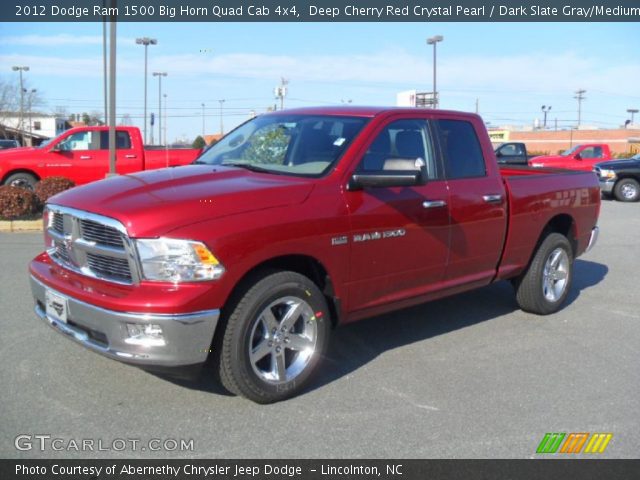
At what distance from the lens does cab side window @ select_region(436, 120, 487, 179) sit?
5.13 m

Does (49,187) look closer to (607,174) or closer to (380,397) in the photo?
(380,397)

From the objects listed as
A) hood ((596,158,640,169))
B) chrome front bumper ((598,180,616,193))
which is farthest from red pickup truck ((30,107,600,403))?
hood ((596,158,640,169))

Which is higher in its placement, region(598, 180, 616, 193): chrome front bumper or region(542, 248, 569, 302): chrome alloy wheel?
region(598, 180, 616, 193): chrome front bumper

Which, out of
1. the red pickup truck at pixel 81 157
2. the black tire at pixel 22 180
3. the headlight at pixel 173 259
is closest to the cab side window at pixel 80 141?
the red pickup truck at pixel 81 157

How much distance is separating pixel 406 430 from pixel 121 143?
12150 mm

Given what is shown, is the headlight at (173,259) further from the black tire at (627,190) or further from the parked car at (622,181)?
the black tire at (627,190)

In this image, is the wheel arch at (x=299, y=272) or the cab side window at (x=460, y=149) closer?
the wheel arch at (x=299, y=272)

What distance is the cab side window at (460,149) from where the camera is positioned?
5.13 metres

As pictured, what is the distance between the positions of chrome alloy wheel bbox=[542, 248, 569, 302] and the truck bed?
337 mm

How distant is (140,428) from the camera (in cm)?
358

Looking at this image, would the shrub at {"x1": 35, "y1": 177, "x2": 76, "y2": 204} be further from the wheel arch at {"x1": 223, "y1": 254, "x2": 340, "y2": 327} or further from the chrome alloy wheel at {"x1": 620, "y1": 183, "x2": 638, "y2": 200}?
the chrome alloy wheel at {"x1": 620, "y1": 183, "x2": 638, "y2": 200}

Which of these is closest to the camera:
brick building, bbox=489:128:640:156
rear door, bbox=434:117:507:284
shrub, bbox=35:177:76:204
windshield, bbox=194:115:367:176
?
windshield, bbox=194:115:367:176
